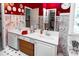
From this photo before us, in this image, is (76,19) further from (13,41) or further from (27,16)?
(13,41)

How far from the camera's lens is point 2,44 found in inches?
56.9

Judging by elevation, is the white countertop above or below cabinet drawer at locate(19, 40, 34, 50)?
above

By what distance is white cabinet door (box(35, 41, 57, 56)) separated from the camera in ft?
4.45

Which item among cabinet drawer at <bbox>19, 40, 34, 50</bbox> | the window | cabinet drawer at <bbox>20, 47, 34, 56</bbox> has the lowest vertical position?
cabinet drawer at <bbox>20, 47, 34, 56</bbox>

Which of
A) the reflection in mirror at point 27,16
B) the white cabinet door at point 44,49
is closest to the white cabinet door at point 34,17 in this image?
the reflection in mirror at point 27,16

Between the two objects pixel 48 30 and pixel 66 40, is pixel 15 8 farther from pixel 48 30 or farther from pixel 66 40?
pixel 66 40

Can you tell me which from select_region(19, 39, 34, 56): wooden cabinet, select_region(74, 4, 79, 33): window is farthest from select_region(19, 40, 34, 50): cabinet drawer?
select_region(74, 4, 79, 33): window

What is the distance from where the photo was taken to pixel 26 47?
1428 millimetres

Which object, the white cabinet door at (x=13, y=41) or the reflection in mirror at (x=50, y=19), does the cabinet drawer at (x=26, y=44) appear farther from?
the reflection in mirror at (x=50, y=19)

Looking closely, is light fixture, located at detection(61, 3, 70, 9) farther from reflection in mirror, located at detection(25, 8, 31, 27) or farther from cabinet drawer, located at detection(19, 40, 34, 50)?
cabinet drawer, located at detection(19, 40, 34, 50)

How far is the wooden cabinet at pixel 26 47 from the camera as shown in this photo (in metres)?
1.41

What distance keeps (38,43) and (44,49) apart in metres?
0.10

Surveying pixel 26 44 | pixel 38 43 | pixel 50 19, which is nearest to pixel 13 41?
pixel 26 44

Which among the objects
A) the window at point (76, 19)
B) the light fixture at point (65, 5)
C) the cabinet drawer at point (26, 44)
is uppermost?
the light fixture at point (65, 5)
